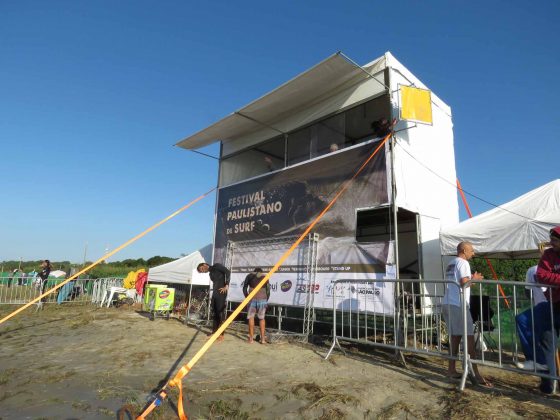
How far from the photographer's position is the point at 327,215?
26.0ft

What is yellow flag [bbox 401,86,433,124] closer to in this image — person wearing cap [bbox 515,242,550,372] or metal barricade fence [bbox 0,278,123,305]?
person wearing cap [bbox 515,242,550,372]

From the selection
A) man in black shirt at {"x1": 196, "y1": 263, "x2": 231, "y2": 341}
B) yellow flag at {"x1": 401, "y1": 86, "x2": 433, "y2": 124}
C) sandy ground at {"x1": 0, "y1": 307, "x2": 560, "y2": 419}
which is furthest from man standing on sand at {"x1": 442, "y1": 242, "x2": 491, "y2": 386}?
man in black shirt at {"x1": 196, "y1": 263, "x2": 231, "y2": 341}

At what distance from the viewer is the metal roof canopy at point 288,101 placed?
7355mm

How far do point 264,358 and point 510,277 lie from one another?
12.4m

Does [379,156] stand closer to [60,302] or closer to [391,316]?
[391,316]

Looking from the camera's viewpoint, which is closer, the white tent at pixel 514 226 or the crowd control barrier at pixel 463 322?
the crowd control barrier at pixel 463 322

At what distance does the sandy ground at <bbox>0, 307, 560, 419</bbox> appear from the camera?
3.39m

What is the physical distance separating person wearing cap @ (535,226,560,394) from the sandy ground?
1.32 feet

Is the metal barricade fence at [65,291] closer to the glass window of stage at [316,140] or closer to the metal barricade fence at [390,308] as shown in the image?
the glass window of stage at [316,140]

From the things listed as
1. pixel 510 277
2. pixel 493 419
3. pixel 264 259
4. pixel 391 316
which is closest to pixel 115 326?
pixel 264 259

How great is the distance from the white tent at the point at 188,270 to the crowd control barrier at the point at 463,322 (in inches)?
198

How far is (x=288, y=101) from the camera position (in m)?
8.87

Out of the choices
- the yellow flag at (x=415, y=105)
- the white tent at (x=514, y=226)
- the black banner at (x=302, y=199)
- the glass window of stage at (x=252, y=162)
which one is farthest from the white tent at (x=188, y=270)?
the yellow flag at (x=415, y=105)

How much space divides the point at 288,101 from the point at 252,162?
307 cm
